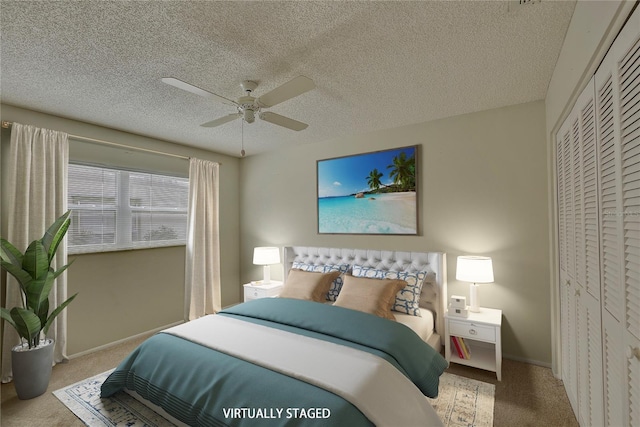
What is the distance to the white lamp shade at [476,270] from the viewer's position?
2596mm

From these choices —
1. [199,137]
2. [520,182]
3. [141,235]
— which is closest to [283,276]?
[141,235]

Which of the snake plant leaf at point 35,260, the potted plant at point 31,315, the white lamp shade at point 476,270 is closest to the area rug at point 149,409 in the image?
the potted plant at point 31,315

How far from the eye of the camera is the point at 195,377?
179 centimetres

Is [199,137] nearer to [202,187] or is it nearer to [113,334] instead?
[202,187]

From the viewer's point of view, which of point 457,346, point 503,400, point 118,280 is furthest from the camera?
point 118,280

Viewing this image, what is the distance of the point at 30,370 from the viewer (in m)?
2.35

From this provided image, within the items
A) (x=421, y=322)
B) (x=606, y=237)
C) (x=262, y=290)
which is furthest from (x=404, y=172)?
(x=262, y=290)

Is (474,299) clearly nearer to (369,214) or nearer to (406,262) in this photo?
(406,262)

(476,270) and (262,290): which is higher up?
(476,270)

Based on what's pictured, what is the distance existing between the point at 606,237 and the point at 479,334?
164 centimetres

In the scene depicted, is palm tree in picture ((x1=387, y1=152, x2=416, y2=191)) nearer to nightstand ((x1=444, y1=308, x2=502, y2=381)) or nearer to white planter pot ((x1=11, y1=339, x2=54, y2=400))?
nightstand ((x1=444, y1=308, x2=502, y2=381))

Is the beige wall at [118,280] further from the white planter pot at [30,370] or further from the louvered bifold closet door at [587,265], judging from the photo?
the louvered bifold closet door at [587,265]

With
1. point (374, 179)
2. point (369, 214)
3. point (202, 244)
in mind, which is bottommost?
point (202, 244)

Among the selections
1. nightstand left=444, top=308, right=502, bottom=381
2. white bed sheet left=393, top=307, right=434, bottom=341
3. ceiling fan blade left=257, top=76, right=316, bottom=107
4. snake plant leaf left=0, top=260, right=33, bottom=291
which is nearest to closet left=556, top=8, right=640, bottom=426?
nightstand left=444, top=308, right=502, bottom=381
